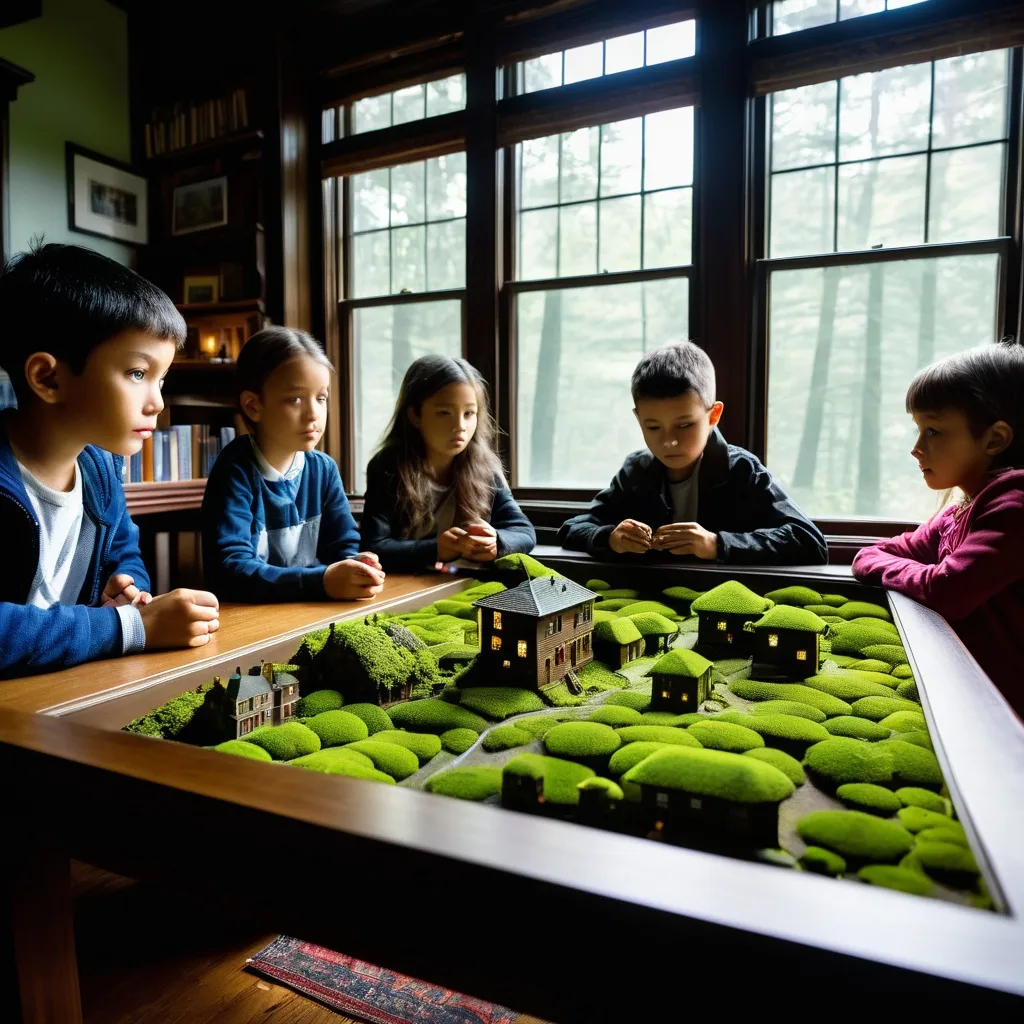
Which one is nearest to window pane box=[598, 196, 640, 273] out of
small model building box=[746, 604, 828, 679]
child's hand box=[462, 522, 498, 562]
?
child's hand box=[462, 522, 498, 562]

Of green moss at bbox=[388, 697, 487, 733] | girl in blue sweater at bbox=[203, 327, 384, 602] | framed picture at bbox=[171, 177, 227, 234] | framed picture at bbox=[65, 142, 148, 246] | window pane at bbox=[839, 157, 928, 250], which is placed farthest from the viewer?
framed picture at bbox=[171, 177, 227, 234]

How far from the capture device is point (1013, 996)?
1.08 ft

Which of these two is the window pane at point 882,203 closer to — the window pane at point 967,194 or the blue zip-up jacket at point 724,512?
the window pane at point 967,194

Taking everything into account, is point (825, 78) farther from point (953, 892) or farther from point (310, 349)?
point (953, 892)

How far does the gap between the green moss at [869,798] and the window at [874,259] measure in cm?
244

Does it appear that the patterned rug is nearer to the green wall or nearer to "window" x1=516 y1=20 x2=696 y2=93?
"window" x1=516 y1=20 x2=696 y2=93

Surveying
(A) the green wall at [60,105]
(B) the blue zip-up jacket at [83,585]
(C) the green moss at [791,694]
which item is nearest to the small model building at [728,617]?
(C) the green moss at [791,694]

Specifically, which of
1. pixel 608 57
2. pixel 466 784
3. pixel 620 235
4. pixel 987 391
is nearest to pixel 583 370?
pixel 620 235

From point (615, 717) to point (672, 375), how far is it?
3.59 ft

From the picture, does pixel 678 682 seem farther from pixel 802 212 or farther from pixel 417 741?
pixel 802 212

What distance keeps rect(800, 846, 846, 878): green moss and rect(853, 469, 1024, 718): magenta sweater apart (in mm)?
861

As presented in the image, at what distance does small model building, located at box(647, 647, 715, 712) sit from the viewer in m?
0.78

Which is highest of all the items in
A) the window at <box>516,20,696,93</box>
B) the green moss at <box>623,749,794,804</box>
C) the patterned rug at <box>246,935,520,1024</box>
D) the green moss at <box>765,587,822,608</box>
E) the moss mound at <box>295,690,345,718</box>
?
the window at <box>516,20,696,93</box>

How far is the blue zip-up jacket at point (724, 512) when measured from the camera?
160cm
